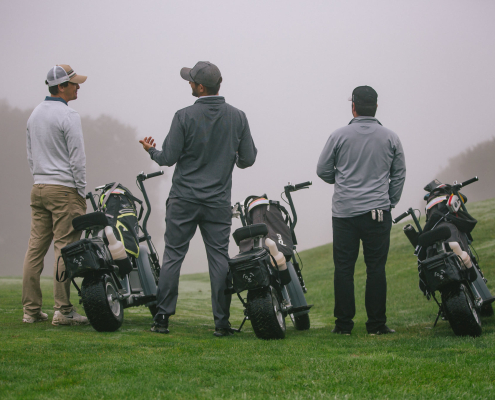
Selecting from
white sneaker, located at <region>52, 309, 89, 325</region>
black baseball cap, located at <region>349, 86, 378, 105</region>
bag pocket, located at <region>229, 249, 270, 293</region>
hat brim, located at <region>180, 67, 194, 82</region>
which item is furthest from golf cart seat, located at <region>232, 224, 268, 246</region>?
white sneaker, located at <region>52, 309, 89, 325</region>

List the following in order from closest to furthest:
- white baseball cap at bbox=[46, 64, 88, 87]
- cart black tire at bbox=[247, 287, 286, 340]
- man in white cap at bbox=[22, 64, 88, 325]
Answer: cart black tire at bbox=[247, 287, 286, 340], man in white cap at bbox=[22, 64, 88, 325], white baseball cap at bbox=[46, 64, 88, 87]

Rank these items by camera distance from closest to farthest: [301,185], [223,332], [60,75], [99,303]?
[99,303]
[223,332]
[60,75]
[301,185]

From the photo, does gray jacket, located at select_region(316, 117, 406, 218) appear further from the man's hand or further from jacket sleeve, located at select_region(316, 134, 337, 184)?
the man's hand

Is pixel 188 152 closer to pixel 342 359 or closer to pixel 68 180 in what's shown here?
pixel 68 180

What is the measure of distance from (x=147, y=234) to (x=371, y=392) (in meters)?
2.89

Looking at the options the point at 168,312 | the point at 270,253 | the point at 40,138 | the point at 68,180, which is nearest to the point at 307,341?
the point at 270,253

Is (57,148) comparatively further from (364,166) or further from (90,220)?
(364,166)

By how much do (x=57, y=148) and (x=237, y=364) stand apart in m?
2.39

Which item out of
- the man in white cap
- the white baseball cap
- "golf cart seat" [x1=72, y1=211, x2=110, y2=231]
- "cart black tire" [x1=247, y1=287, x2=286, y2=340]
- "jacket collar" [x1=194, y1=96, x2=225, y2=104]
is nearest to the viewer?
"cart black tire" [x1=247, y1=287, x2=286, y2=340]

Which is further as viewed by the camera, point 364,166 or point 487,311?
point 487,311

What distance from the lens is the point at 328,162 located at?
421cm

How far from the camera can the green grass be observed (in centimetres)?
217

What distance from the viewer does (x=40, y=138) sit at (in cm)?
423

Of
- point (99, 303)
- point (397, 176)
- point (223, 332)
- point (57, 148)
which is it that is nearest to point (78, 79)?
point (57, 148)
